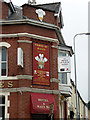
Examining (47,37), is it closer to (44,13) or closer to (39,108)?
(44,13)

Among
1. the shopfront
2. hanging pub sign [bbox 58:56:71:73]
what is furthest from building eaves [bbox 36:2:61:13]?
the shopfront

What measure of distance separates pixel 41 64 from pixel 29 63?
102cm

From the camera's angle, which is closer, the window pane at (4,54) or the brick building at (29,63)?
the brick building at (29,63)

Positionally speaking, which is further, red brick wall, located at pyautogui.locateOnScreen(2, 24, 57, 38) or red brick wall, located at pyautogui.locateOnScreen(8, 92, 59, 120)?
red brick wall, located at pyautogui.locateOnScreen(2, 24, 57, 38)

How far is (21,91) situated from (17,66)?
180cm

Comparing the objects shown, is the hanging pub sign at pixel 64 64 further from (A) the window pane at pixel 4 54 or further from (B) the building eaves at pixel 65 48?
(A) the window pane at pixel 4 54

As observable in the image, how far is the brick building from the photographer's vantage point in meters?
21.1

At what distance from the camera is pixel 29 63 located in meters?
21.8

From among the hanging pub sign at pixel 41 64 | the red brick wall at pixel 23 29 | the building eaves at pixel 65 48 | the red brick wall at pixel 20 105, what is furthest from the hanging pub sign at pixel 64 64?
the red brick wall at pixel 20 105

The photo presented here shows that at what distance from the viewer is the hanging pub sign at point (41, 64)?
22.0m

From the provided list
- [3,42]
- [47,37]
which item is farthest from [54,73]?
[3,42]

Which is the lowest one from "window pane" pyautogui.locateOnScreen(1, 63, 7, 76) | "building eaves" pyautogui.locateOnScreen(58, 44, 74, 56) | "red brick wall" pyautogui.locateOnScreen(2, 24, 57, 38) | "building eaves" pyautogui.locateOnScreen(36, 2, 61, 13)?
"window pane" pyautogui.locateOnScreen(1, 63, 7, 76)

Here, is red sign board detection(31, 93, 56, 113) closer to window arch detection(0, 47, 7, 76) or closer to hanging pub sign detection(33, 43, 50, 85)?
hanging pub sign detection(33, 43, 50, 85)

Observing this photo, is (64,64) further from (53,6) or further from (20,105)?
(53,6)
